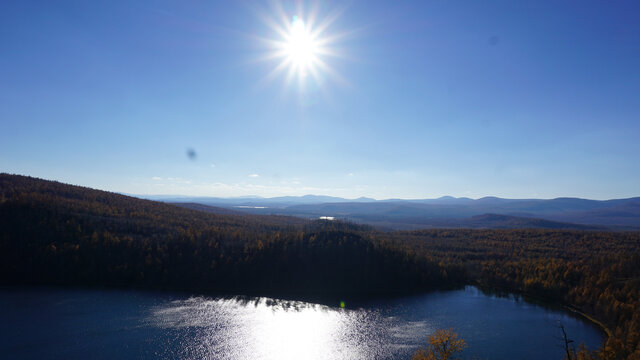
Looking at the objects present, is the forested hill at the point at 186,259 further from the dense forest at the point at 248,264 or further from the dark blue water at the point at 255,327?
the dark blue water at the point at 255,327

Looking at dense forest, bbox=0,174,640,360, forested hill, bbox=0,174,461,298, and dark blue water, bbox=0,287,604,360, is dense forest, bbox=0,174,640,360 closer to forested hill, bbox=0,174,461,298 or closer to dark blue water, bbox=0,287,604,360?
forested hill, bbox=0,174,461,298

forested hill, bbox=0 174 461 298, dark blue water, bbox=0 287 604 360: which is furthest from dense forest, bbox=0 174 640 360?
dark blue water, bbox=0 287 604 360

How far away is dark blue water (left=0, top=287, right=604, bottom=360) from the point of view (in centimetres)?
4503

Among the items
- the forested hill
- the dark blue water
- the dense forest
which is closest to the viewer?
the dark blue water

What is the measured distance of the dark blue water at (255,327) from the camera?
148ft

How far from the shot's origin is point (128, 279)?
3056 inches

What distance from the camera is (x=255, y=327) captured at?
55.6m

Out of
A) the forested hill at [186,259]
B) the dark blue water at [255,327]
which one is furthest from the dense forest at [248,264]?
the dark blue water at [255,327]

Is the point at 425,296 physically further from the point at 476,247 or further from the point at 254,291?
the point at 476,247

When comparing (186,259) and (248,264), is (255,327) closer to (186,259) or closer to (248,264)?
(248,264)

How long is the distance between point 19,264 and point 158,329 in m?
52.7

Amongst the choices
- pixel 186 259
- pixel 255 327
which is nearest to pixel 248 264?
pixel 186 259

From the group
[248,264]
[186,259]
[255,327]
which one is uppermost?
[186,259]

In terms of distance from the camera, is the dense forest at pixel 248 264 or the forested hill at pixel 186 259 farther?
the forested hill at pixel 186 259
